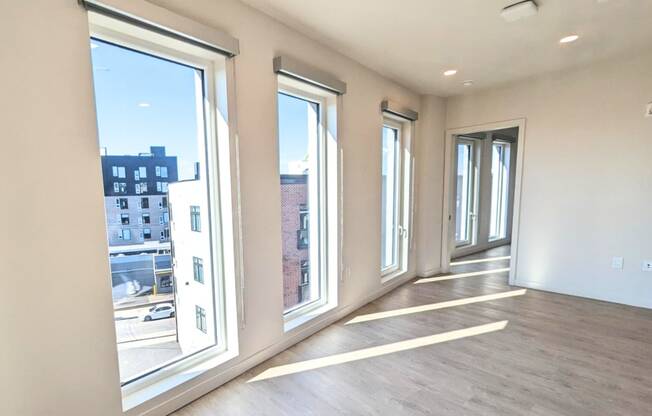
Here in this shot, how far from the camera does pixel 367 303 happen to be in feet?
11.8

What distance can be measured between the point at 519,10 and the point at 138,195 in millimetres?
2869

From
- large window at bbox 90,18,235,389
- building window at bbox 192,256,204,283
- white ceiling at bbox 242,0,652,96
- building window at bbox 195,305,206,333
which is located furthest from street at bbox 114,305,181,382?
white ceiling at bbox 242,0,652,96

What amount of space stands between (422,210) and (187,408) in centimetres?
365

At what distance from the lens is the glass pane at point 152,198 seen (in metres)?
1.72

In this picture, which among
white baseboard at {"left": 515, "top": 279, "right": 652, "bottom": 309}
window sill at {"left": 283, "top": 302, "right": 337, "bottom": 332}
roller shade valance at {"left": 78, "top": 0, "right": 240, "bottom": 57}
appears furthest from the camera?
white baseboard at {"left": 515, "top": 279, "right": 652, "bottom": 309}

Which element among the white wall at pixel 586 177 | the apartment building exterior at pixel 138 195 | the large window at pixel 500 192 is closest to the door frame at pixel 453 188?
the white wall at pixel 586 177

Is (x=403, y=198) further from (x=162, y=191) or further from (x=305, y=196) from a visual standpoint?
(x=162, y=191)

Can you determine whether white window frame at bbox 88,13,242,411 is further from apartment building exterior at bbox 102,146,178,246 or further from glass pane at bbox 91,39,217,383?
apartment building exterior at bbox 102,146,178,246

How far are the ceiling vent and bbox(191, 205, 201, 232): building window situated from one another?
8.68 feet

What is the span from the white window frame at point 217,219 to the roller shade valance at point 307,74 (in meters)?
0.42

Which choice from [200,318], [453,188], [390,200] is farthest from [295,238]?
[453,188]

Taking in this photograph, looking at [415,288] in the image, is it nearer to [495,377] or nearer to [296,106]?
[495,377]

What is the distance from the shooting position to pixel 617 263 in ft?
11.3

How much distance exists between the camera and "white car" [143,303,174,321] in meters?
1.98
